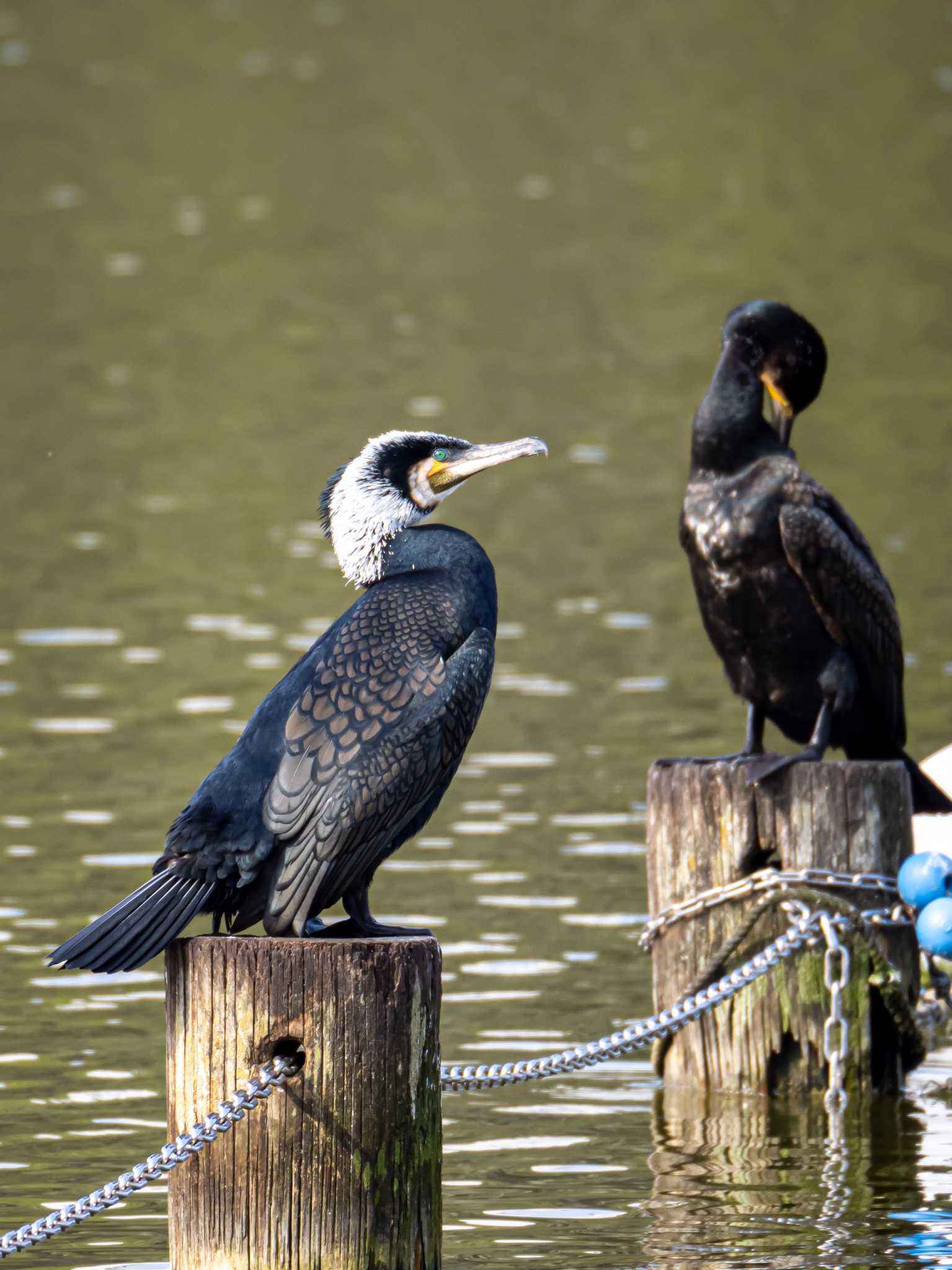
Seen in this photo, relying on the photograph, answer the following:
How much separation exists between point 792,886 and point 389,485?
1.92 metres

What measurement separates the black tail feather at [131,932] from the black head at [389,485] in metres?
0.91

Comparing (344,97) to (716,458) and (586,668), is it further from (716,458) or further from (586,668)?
(716,458)

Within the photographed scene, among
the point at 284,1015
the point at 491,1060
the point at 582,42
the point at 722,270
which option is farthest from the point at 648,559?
the point at 582,42

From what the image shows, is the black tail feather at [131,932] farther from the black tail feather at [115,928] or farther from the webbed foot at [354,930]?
the webbed foot at [354,930]

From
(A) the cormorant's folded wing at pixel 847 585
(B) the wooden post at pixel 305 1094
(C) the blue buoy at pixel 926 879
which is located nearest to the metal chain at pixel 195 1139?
(B) the wooden post at pixel 305 1094

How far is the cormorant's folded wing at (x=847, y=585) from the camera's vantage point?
672 centimetres

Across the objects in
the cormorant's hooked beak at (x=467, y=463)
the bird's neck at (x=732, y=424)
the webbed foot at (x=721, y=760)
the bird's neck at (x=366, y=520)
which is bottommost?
the webbed foot at (x=721, y=760)

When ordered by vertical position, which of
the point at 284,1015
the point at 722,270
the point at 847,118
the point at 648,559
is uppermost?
the point at 847,118

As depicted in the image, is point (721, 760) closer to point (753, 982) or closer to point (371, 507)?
point (753, 982)

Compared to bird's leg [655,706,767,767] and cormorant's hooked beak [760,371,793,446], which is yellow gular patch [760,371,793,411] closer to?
cormorant's hooked beak [760,371,793,446]

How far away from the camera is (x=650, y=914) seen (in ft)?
22.8

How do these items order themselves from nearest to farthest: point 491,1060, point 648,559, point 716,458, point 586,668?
point 716,458 → point 491,1060 → point 586,668 → point 648,559

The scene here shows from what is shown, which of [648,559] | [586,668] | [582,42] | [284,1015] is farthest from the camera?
[582,42]

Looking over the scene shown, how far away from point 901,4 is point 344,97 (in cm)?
1064
